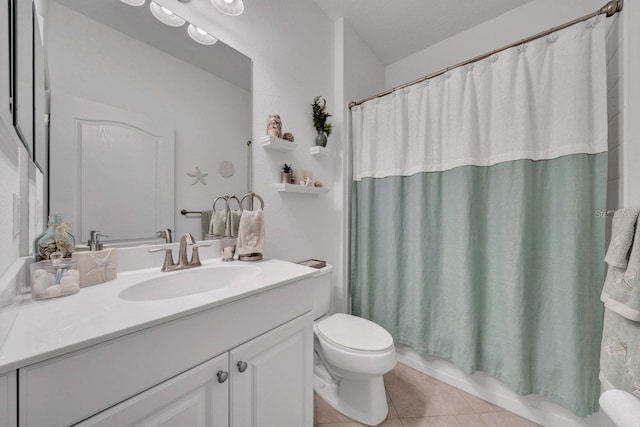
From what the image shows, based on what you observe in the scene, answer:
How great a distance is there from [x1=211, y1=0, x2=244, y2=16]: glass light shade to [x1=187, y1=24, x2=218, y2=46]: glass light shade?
0.13 metres

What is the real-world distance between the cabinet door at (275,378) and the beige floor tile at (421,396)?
2.21ft

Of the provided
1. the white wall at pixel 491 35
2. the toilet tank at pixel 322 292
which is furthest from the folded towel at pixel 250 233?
the white wall at pixel 491 35

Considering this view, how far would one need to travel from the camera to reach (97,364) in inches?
19.6

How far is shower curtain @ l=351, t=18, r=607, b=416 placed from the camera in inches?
43.1

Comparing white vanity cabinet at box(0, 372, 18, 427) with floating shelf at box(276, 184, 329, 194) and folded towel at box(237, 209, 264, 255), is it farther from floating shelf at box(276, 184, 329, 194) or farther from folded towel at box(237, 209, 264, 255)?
floating shelf at box(276, 184, 329, 194)

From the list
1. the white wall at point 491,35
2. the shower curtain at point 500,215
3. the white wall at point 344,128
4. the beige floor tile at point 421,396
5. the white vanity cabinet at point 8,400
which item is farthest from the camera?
the white wall at point 344,128

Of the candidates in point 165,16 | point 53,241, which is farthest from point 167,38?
point 53,241

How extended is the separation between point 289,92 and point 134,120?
90 cm

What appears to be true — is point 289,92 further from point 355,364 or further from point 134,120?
point 355,364

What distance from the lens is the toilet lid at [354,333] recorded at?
1.19 meters

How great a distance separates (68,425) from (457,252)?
1644mm

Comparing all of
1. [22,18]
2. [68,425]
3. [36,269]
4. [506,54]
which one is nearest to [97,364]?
[68,425]

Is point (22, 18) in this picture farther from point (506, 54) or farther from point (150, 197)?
point (506, 54)

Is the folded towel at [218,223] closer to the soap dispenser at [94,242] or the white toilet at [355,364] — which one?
the soap dispenser at [94,242]
